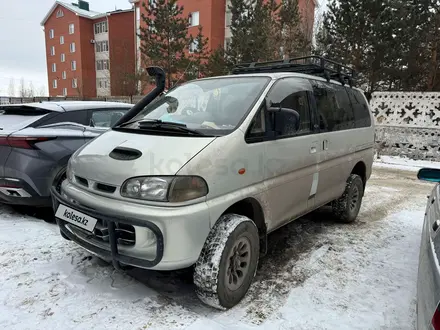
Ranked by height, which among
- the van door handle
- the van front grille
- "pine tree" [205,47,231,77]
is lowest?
the van front grille

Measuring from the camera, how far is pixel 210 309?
8.13 ft

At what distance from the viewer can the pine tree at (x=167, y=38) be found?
19.5m

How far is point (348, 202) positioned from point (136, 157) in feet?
10.4

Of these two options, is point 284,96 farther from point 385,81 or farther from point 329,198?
point 385,81

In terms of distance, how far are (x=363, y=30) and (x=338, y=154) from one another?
444 inches

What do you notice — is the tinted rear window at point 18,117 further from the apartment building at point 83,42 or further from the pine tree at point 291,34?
the apartment building at point 83,42

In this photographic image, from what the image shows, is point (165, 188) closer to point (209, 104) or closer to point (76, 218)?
point (76, 218)

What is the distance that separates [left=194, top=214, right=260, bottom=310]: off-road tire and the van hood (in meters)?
0.60

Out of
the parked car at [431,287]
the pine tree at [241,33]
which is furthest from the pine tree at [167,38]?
the parked car at [431,287]

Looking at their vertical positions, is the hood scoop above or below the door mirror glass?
below

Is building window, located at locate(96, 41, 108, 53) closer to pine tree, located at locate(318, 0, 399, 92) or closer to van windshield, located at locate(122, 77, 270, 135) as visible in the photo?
pine tree, located at locate(318, 0, 399, 92)

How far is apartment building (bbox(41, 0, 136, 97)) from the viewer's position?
35.8 meters

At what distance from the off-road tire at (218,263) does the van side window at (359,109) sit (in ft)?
9.16

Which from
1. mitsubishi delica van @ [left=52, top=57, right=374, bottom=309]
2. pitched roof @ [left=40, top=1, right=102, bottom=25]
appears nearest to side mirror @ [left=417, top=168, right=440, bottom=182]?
mitsubishi delica van @ [left=52, top=57, right=374, bottom=309]
